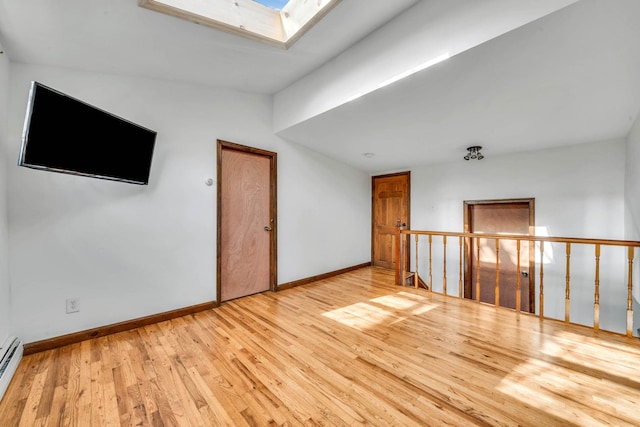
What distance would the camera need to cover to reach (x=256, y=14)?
2176mm

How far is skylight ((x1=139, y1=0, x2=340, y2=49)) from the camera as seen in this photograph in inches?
72.2

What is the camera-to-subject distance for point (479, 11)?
171 cm

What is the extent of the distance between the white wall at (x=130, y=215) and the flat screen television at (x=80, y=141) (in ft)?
0.99

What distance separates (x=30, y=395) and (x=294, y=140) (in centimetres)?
346

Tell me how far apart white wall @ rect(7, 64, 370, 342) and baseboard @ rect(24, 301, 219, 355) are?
50 mm

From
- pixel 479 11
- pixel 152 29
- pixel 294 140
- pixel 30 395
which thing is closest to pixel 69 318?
pixel 30 395

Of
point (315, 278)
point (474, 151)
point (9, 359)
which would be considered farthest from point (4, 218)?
point (474, 151)

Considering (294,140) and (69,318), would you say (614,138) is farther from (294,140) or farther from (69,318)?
(69,318)

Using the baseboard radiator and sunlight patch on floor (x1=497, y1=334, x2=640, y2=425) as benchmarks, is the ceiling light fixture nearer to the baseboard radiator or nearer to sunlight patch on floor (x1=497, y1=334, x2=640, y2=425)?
sunlight patch on floor (x1=497, y1=334, x2=640, y2=425)

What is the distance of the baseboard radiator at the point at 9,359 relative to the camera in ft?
5.42

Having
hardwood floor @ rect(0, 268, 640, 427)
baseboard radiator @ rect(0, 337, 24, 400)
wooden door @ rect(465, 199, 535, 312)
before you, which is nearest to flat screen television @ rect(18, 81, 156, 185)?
baseboard radiator @ rect(0, 337, 24, 400)

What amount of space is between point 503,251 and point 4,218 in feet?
18.0

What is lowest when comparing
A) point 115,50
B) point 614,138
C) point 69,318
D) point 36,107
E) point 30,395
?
point 30,395

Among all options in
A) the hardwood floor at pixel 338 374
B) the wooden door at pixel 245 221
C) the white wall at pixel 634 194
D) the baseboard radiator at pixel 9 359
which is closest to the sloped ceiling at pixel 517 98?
the white wall at pixel 634 194
